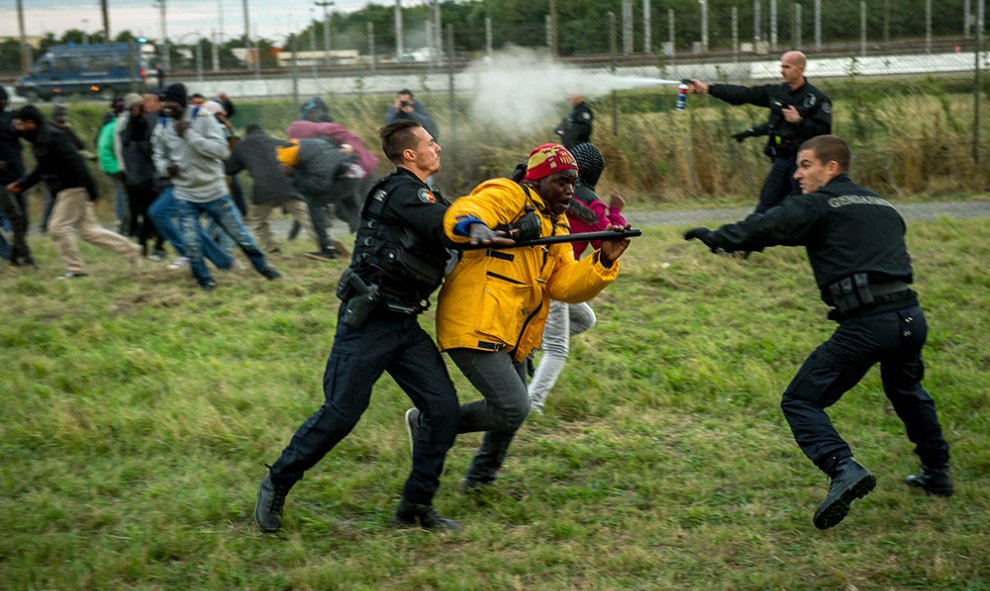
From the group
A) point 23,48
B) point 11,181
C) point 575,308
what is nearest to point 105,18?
point 23,48

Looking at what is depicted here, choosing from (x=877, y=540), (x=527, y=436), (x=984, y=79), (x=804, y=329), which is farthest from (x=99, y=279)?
(x=984, y=79)

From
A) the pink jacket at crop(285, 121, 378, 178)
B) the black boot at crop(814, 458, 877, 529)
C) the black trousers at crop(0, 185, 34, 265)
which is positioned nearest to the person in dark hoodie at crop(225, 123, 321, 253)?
the pink jacket at crop(285, 121, 378, 178)

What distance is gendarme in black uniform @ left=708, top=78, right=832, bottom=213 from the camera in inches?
403

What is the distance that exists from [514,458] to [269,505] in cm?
173

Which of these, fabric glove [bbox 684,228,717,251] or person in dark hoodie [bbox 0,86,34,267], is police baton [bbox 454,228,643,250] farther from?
person in dark hoodie [bbox 0,86,34,267]

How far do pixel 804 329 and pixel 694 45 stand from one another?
919 centimetres

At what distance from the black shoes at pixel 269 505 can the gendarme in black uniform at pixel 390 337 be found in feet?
0.13

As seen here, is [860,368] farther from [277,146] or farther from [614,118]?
→ [614,118]

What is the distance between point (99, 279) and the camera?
11.7m

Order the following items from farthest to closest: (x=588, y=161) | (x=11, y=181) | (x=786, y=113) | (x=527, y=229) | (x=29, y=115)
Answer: (x=11, y=181)
(x=29, y=115)
(x=786, y=113)
(x=588, y=161)
(x=527, y=229)

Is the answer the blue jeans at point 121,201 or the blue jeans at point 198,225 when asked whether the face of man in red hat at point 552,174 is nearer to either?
the blue jeans at point 198,225

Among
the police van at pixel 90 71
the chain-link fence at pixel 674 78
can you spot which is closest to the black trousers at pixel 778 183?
the chain-link fence at pixel 674 78

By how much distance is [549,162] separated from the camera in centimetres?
509

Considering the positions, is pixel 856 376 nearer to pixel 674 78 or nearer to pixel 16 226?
pixel 16 226
